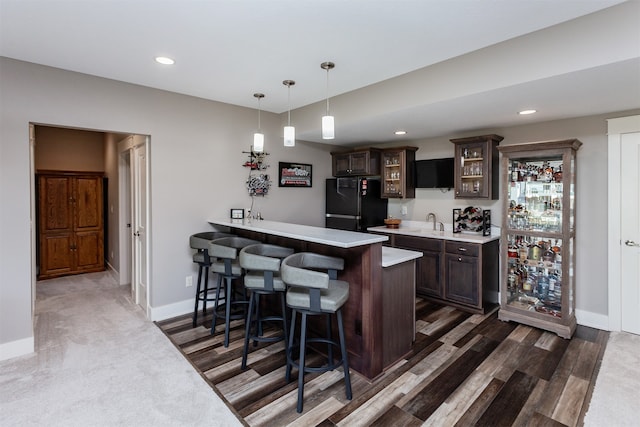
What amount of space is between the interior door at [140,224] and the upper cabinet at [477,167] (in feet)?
12.4

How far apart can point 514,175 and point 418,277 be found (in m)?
1.69

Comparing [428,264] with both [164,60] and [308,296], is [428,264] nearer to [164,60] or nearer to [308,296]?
[308,296]

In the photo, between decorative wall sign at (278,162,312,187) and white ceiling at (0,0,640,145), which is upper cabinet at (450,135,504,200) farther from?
decorative wall sign at (278,162,312,187)

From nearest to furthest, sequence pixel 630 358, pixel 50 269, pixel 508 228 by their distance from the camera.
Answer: pixel 630 358
pixel 508 228
pixel 50 269

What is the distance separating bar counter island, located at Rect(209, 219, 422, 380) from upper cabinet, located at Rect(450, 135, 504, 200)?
1799 millimetres

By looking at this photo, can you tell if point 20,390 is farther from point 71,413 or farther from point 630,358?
point 630,358

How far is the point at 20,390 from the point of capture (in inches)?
95.2

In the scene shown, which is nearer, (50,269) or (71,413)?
(71,413)

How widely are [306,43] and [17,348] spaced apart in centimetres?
355

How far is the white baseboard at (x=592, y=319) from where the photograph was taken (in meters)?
3.47

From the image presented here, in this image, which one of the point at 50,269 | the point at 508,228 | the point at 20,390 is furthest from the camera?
the point at 50,269

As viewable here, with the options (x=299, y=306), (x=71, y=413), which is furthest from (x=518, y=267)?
(x=71, y=413)

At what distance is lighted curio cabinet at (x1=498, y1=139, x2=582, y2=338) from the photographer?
11.0 ft

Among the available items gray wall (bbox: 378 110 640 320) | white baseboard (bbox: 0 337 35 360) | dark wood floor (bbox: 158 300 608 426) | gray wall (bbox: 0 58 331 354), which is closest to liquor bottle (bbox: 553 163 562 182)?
gray wall (bbox: 378 110 640 320)
